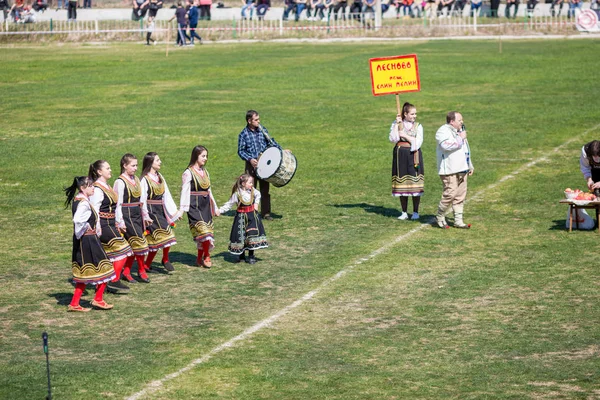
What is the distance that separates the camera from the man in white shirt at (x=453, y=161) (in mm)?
18375

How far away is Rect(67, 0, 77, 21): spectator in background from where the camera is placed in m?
61.7

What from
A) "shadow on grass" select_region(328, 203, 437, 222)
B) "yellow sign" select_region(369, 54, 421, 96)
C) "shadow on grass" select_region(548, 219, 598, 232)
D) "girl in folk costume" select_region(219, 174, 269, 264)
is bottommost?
"shadow on grass" select_region(328, 203, 437, 222)

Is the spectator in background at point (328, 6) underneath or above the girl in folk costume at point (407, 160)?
above

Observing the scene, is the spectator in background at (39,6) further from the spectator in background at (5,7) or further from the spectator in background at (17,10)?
the spectator in background at (5,7)

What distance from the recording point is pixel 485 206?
20.9m

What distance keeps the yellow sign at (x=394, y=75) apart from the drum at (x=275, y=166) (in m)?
2.51

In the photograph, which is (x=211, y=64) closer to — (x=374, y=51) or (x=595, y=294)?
(x=374, y=51)

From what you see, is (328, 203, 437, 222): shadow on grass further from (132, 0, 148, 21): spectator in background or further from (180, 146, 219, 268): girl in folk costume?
(132, 0, 148, 21): spectator in background

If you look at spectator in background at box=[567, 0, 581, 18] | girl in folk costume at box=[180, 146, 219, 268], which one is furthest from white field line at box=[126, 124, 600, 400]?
spectator in background at box=[567, 0, 581, 18]

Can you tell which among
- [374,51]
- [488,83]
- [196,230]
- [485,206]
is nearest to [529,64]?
[488,83]

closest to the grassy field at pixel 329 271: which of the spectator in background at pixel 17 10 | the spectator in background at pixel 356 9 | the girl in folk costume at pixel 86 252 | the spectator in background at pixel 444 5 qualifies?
the girl in folk costume at pixel 86 252

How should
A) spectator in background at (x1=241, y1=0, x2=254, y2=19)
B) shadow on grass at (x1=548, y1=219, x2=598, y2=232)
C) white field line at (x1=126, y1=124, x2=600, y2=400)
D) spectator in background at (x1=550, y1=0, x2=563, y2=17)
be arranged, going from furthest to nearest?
1. spectator in background at (x1=241, y1=0, x2=254, y2=19)
2. spectator in background at (x1=550, y1=0, x2=563, y2=17)
3. shadow on grass at (x1=548, y1=219, x2=598, y2=232)
4. white field line at (x1=126, y1=124, x2=600, y2=400)

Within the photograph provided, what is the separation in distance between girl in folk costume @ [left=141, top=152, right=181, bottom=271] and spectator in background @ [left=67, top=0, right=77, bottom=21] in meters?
48.2

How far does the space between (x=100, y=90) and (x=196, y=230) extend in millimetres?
24085
